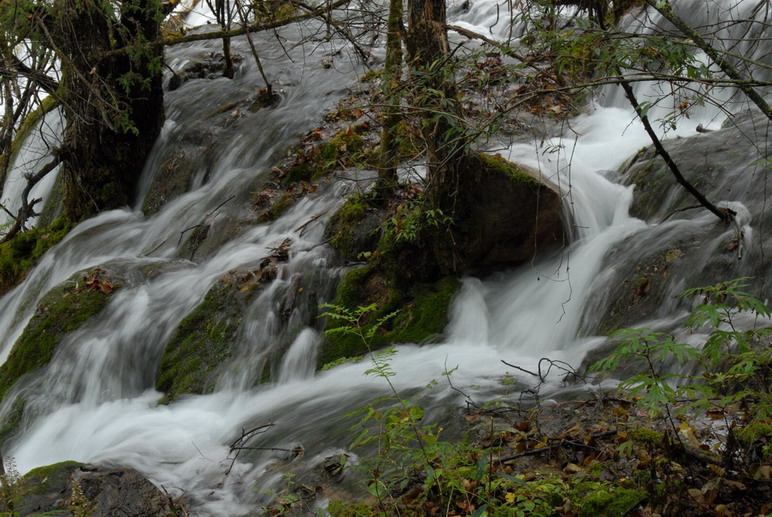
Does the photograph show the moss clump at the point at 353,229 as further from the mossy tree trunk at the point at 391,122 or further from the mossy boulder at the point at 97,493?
the mossy boulder at the point at 97,493

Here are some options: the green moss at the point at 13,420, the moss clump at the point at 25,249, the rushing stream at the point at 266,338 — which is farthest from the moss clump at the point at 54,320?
the moss clump at the point at 25,249

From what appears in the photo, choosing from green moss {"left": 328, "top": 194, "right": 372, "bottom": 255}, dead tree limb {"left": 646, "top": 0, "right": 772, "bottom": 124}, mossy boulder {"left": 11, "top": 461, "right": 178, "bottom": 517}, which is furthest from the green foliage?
green moss {"left": 328, "top": 194, "right": 372, "bottom": 255}

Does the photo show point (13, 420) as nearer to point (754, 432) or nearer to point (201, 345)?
point (201, 345)

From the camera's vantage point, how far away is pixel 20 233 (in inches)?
413

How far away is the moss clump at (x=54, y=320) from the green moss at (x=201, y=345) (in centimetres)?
116

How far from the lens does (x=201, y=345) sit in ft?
22.1

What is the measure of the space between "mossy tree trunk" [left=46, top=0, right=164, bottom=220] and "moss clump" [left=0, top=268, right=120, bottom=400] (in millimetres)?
1497

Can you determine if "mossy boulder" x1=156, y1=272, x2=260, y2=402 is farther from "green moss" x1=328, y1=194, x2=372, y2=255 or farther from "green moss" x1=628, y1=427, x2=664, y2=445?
"green moss" x1=628, y1=427, x2=664, y2=445

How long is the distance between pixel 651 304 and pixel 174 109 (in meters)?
8.61

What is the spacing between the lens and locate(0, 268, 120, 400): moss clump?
23.3 ft

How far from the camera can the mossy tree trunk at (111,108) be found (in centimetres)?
866

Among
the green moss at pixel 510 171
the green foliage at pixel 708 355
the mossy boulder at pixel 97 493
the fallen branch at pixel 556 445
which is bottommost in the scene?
the mossy boulder at pixel 97 493

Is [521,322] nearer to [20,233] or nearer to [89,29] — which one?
[89,29]

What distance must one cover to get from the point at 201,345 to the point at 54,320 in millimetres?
1764
